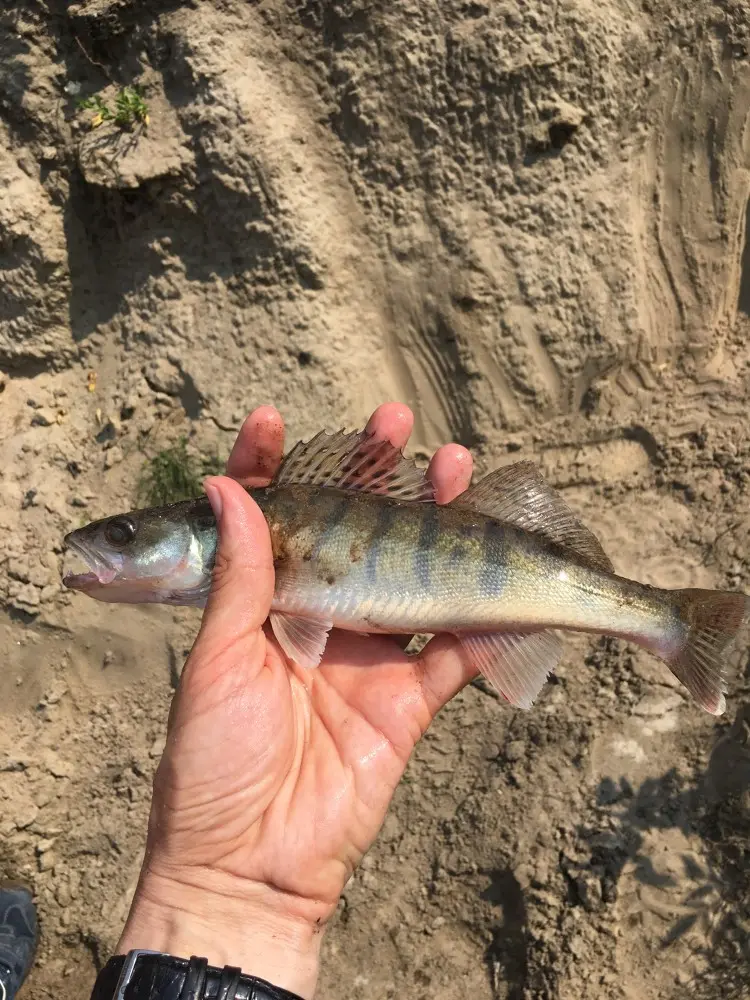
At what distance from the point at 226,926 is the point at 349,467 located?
2.00 metres

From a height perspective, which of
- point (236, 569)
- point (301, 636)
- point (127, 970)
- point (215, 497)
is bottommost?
point (127, 970)

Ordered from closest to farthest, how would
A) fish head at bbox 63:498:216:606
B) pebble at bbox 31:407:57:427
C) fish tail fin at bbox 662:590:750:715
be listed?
1. fish tail fin at bbox 662:590:750:715
2. fish head at bbox 63:498:216:606
3. pebble at bbox 31:407:57:427

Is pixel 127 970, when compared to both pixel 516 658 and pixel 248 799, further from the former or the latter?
pixel 516 658

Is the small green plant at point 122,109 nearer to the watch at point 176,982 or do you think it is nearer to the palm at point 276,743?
the palm at point 276,743

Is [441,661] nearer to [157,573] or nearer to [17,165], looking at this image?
[157,573]

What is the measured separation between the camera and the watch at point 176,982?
2420mm

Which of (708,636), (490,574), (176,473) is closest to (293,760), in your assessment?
(490,574)

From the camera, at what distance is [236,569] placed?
2820mm

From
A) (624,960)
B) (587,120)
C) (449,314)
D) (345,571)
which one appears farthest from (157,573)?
(587,120)

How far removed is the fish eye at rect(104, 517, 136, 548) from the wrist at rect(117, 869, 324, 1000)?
1.43 meters

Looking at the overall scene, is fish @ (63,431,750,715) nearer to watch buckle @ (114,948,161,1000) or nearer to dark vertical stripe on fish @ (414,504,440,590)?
dark vertical stripe on fish @ (414,504,440,590)

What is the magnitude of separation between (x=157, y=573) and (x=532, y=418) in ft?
9.21

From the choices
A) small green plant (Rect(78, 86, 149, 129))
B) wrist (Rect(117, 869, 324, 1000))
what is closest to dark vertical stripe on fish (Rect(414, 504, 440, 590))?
wrist (Rect(117, 869, 324, 1000))

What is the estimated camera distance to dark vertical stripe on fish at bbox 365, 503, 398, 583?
3.08m
